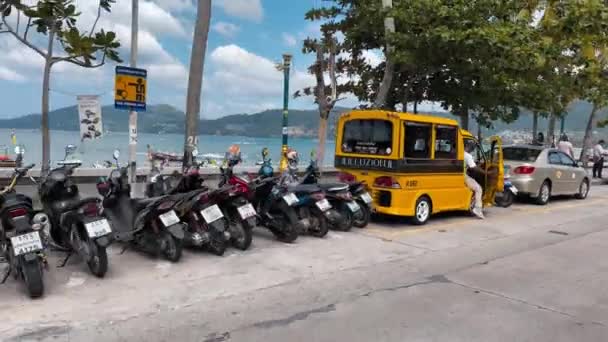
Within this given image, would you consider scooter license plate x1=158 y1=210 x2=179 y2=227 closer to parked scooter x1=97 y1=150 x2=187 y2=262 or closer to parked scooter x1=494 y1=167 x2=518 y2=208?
parked scooter x1=97 y1=150 x2=187 y2=262

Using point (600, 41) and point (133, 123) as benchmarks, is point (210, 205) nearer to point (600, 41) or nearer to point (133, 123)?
point (133, 123)

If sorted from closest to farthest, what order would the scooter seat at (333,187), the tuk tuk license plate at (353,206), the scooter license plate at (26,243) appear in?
1. the scooter license plate at (26,243)
2. the scooter seat at (333,187)
3. the tuk tuk license plate at (353,206)

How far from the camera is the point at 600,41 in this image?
10.3m

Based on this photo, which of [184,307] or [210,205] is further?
[210,205]

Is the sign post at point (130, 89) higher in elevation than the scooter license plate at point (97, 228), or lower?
higher

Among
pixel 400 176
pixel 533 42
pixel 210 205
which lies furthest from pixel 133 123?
pixel 533 42

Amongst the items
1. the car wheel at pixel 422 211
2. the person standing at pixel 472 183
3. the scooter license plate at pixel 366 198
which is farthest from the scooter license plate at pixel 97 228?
the person standing at pixel 472 183

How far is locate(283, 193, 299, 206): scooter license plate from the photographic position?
7594mm

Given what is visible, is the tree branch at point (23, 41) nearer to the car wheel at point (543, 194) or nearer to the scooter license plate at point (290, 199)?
the scooter license plate at point (290, 199)

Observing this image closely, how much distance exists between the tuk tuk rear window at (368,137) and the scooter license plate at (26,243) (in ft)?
18.9

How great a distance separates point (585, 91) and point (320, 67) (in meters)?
10.6

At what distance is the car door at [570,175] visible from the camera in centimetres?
1379

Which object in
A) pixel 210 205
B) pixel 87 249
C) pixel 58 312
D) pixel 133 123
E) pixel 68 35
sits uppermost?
pixel 68 35

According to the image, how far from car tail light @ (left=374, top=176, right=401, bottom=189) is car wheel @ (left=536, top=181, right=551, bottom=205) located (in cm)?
563
